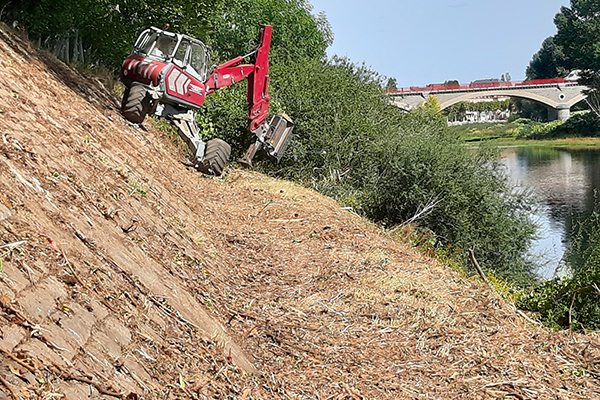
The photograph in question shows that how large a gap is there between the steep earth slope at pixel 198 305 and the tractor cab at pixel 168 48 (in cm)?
299

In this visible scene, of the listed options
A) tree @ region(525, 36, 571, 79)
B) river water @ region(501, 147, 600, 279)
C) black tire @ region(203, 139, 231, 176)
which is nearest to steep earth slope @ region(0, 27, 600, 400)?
black tire @ region(203, 139, 231, 176)

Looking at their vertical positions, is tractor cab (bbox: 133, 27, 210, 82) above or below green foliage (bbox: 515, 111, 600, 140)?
above

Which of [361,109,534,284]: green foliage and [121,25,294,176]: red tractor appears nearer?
[121,25,294,176]: red tractor

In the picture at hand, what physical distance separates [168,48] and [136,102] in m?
1.33

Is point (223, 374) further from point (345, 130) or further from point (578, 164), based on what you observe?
point (578, 164)

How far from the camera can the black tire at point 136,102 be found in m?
13.1

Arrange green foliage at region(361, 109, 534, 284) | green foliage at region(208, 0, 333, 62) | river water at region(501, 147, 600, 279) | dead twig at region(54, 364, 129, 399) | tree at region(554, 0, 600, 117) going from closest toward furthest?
dead twig at region(54, 364, 129, 399)
green foliage at region(361, 109, 534, 284)
river water at region(501, 147, 600, 279)
green foliage at region(208, 0, 333, 62)
tree at region(554, 0, 600, 117)

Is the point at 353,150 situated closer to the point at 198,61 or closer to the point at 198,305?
the point at 198,61

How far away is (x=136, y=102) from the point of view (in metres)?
13.1

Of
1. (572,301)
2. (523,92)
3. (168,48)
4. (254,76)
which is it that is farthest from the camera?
(523,92)

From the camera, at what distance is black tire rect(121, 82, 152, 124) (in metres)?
13.1

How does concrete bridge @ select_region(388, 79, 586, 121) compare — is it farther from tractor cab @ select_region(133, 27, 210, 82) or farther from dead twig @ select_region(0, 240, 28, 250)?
dead twig @ select_region(0, 240, 28, 250)

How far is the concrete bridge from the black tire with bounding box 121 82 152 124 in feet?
226

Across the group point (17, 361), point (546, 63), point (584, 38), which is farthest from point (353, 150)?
point (546, 63)
